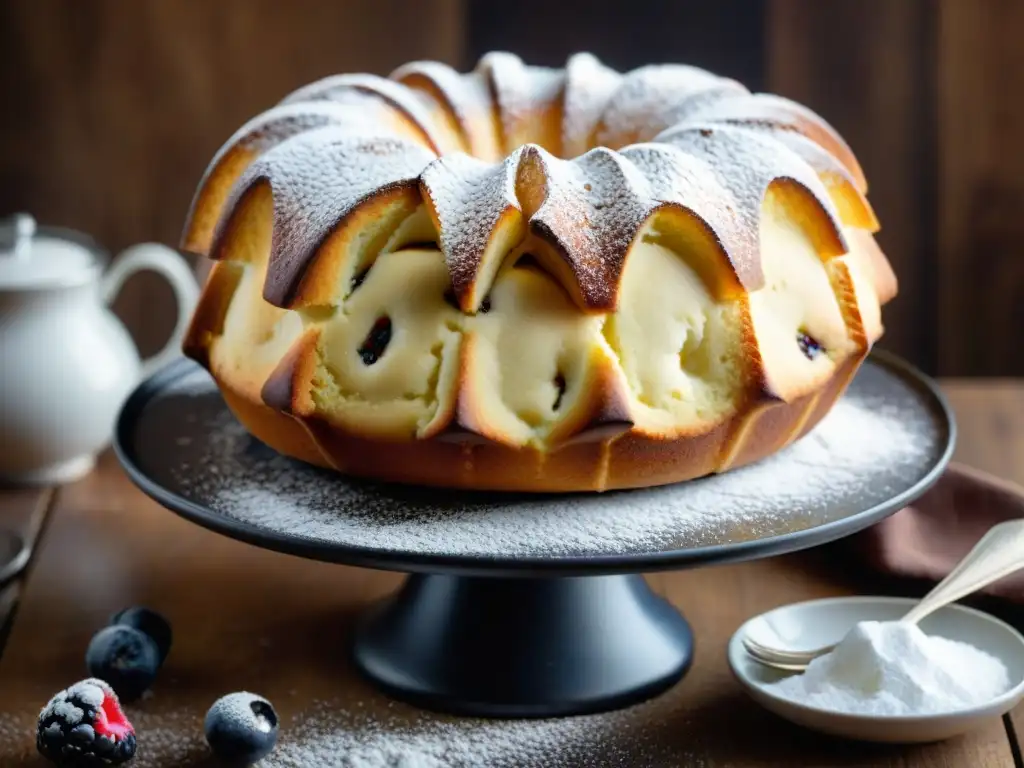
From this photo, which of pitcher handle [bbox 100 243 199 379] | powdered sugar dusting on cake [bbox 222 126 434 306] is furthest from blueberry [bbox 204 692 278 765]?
pitcher handle [bbox 100 243 199 379]

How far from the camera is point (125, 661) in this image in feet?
3.39

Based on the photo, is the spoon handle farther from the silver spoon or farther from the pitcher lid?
the pitcher lid

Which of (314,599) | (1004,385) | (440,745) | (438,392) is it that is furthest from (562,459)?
(1004,385)

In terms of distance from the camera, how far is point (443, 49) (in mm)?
2043

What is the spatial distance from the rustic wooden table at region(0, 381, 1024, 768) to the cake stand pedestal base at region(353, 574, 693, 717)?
2 cm

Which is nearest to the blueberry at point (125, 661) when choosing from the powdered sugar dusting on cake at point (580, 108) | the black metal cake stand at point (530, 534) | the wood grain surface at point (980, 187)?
the black metal cake stand at point (530, 534)

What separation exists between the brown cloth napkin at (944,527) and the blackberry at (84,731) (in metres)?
0.62

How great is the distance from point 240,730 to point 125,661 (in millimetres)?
139

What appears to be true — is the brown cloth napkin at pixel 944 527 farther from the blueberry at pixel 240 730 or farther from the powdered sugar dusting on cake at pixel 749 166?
the blueberry at pixel 240 730

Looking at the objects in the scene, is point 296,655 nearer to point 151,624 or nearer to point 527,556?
point 151,624

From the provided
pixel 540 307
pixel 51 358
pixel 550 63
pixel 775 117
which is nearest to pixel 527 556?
pixel 540 307

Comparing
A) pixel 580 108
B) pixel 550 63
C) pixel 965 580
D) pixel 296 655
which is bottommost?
pixel 296 655

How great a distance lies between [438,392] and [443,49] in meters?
1.18

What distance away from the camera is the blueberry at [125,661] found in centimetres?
103
